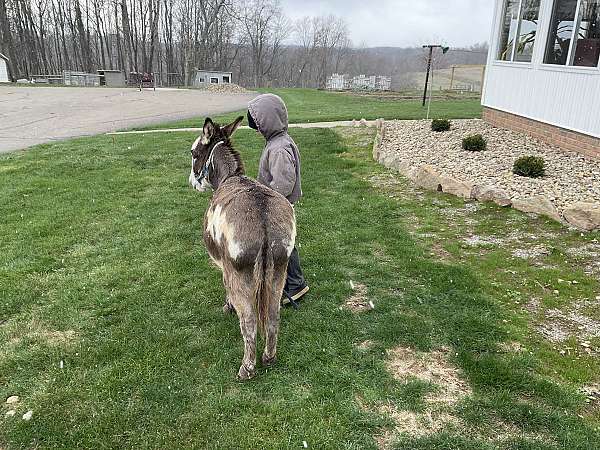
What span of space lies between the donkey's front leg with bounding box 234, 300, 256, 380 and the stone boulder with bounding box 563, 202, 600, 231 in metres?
4.82

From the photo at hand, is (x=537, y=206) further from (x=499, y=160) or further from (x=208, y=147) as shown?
(x=208, y=147)

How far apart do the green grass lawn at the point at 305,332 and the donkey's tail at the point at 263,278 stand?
1.98ft

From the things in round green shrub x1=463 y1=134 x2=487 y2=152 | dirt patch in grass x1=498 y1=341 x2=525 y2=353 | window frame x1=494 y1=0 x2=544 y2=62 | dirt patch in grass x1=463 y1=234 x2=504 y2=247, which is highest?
window frame x1=494 y1=0 x2=544 y2=62

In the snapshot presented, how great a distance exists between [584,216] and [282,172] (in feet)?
14.2

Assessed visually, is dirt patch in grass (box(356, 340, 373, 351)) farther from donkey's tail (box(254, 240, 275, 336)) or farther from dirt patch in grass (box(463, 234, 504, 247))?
dirt patch in grass (box(463, 234, 504, 247))

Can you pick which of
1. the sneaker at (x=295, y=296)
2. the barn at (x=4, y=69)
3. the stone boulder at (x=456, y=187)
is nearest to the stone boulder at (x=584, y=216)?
the stone boulder at (x=456, y=187)

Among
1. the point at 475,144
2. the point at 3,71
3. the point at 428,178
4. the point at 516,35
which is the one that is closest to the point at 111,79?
the point at 3,71

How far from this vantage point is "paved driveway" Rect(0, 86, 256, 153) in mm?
13867

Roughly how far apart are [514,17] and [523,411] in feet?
38.6

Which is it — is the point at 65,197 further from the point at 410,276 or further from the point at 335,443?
the point at 335,443

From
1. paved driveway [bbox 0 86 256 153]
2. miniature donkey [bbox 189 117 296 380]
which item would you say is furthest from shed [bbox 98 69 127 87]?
miniature donkey [bbox 189 117 296 380]

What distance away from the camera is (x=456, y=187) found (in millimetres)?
7480

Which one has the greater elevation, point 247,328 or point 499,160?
point 499,160

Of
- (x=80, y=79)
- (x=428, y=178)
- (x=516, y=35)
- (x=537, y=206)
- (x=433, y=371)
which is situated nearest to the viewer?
(x=433, y=371)
